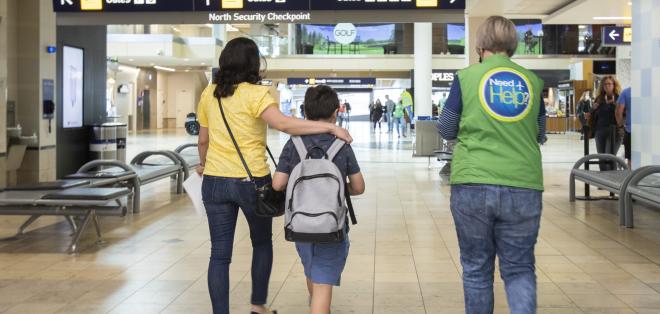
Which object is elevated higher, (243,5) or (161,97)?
(161,97)

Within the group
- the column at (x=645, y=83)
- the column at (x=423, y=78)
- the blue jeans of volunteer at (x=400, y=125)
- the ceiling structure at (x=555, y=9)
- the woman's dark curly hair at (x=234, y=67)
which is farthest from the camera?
the blue jeans of volunteer at (x=400, y=125)

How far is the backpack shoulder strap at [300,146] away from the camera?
3.42m

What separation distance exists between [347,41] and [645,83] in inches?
1299

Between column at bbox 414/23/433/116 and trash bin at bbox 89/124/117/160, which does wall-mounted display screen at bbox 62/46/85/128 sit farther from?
column at bbox 414/23/433/116

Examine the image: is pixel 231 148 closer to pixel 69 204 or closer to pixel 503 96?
pixel 503 96

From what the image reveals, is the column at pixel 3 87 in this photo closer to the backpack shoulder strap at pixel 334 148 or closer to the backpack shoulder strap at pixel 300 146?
the backpack shoulder strap at pixel 300 146

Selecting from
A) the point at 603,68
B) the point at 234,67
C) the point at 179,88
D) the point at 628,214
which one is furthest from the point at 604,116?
the point at 179,88

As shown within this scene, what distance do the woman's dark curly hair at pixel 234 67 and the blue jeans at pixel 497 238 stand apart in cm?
131

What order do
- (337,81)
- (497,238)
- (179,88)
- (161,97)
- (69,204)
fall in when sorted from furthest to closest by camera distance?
1. (179,88)
2. (161,97)
3. (337,81)
4. (69,204)
5. (497,238)

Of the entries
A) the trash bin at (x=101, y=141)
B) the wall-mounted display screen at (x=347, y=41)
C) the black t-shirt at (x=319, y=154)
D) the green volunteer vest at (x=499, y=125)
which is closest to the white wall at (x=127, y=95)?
the wall-mounted display screen at (x=347, y=41)

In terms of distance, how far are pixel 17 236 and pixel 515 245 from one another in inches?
223

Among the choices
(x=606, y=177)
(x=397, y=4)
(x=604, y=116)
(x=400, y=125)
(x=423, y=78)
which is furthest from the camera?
(x=400, y=125)

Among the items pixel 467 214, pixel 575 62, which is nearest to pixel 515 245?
pixel 467 214

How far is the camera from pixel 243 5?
9492 millimetres
